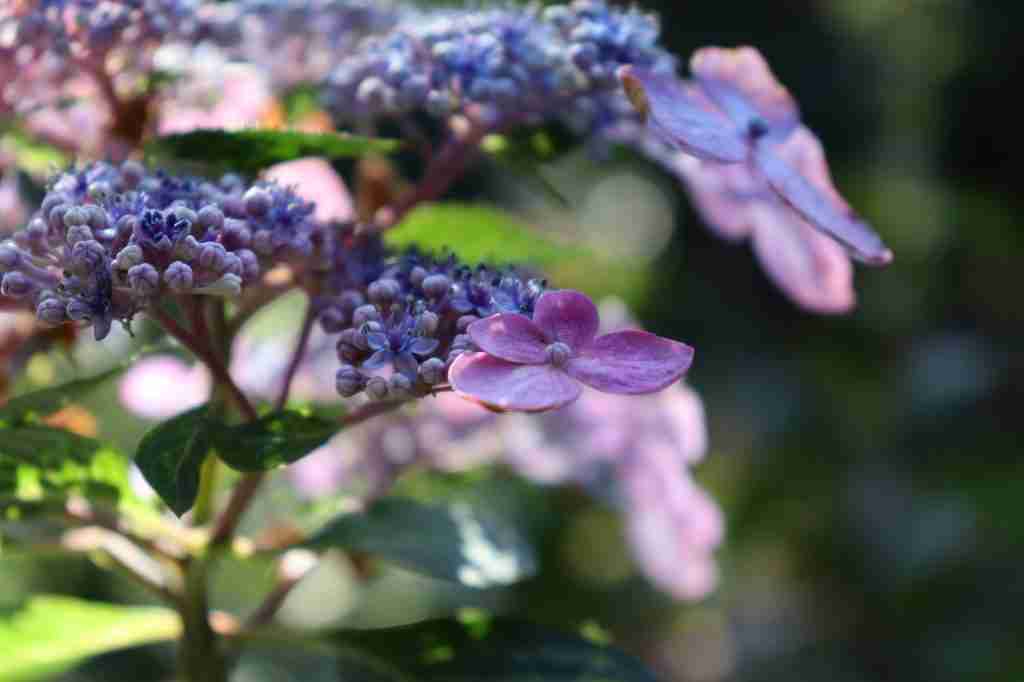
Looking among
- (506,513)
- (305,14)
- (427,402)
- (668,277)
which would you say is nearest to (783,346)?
(668,277)

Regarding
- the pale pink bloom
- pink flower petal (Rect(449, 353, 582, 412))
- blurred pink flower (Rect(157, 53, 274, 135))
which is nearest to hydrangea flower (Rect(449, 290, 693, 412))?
pink flower petal (Rect(449, 353, 582, 412))

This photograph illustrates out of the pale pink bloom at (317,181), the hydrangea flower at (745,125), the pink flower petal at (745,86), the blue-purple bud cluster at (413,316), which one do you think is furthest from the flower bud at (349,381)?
the pale pink bloom at (317,181)

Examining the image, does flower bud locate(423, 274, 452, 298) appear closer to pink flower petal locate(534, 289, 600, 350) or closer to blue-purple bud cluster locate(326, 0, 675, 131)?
pink flower petal locate(534, 289, 600, 350)

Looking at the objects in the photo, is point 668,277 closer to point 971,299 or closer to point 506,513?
point 971,299

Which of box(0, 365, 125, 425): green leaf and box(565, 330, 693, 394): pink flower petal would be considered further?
box(0, 365, 125, 425): green leaf

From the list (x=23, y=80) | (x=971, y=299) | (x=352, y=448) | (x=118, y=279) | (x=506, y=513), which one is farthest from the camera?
(x=971, y=299)

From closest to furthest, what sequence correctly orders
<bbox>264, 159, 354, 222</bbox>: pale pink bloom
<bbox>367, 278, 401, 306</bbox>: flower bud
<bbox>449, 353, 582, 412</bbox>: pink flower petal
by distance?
<bbox>449, 353, 582, 412</bbox>: pink flower petal → <bbox>367, 278, 401, 306</bbox>: flower bud → <bbox>264, 159, 354, 222</bbox>: pale pink bloom

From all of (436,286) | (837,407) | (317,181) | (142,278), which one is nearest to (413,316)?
(436,286)

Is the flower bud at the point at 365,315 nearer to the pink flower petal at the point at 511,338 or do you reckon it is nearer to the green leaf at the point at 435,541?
the pink flower petal at the point at 511,338
